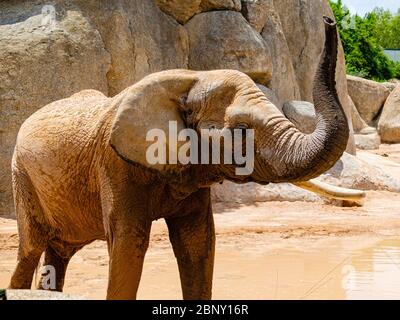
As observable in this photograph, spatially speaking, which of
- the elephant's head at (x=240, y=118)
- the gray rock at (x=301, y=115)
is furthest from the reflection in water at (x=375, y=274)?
the gray rock at (x=301, y=115)

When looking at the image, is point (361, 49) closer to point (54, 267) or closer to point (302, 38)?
point (302, 38)

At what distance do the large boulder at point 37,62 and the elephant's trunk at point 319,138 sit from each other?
6.67m

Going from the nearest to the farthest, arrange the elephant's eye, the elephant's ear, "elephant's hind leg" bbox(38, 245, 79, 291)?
the elephant's eye < the elephant's ear < "elephant's hind leg" bbox(38, 245, 79, 291)

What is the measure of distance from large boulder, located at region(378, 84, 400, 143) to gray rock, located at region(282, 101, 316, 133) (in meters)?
11.3

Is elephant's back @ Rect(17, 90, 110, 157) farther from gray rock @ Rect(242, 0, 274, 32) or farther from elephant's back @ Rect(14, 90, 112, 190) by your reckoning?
gray rock @ Rect(242, 0, 274, 32)

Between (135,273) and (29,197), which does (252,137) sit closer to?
(135,273)

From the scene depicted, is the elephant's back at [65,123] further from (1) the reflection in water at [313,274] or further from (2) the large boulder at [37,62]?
(2) the large boulder at [37,62]

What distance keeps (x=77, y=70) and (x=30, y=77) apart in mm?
650

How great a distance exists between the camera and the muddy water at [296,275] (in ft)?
19.8

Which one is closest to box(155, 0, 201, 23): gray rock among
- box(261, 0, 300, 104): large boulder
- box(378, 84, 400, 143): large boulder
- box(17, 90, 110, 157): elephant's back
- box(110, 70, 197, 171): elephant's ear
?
box(261, 0, 300, 104): large boulder

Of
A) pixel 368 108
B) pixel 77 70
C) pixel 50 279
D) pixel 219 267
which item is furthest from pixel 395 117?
pixel 50 279

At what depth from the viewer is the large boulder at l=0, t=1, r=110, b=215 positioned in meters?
9.89

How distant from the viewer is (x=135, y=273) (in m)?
4.08

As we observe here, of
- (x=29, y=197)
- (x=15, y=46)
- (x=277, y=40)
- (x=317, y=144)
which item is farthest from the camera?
(x=277, y=40)
